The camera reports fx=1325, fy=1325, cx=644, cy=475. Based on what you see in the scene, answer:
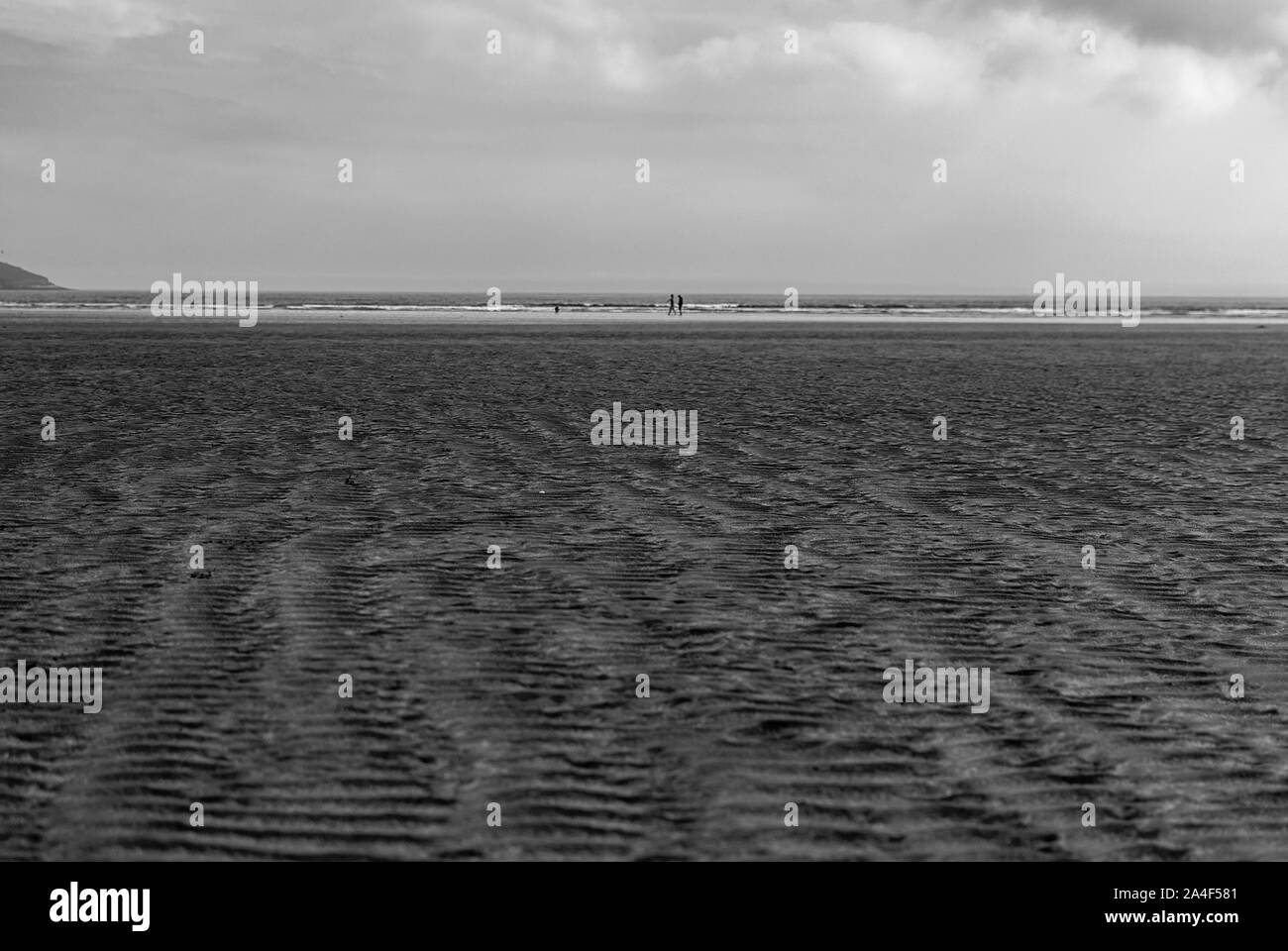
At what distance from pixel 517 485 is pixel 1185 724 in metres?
7.93

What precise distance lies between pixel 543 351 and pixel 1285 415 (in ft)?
64.7

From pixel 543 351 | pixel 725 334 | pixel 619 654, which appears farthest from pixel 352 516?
pixel 725 334

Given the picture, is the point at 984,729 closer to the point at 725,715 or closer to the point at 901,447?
the point at 725,715

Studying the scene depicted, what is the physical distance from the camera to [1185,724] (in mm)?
6277

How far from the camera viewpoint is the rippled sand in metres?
5.15

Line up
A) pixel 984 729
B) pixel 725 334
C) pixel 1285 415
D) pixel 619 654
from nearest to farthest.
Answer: pixel 984 729, pixel 619 654, pixel 1285 415, pixel 725 334

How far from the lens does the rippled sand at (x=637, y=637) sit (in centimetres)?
515

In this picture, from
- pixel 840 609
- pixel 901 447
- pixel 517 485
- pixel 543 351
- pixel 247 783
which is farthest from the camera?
pixel 543 351

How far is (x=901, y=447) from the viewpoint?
53.1ft

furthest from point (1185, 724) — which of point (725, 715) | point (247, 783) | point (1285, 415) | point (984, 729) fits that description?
point (1285, 415)

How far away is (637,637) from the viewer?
7.68m

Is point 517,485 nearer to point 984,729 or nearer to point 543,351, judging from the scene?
point 984,729
